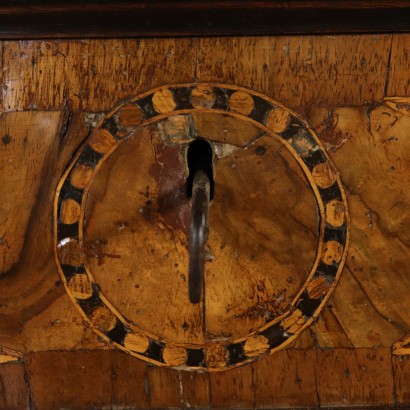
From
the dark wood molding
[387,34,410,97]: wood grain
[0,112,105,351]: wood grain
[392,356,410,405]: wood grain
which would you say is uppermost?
the dark wood molding

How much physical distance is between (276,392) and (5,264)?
0.51m

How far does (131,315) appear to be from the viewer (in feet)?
3.72

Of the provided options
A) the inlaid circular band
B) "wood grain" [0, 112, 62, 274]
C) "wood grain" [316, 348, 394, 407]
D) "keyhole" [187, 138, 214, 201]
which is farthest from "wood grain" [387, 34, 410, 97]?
"wood grain" [0, 112, 62, 274]

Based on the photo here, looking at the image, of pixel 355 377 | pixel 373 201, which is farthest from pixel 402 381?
pixel 373 201

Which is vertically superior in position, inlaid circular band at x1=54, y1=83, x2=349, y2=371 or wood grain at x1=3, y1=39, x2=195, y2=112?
wood grain at x1=3, y1=39, x2=195, y2=112

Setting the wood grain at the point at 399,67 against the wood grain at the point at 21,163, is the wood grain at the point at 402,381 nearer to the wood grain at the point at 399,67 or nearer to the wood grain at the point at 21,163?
the wood grain at the point at 399,67

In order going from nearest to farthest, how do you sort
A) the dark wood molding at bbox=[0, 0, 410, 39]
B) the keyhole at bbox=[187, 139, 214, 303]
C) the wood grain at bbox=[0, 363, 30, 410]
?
the keyhole at bbox=[187, 139, 214, 303]
the dark wood molding at bbox=[0, 0, 410, 39]
the wood grain at bbox=[0, 363, 30, 410]

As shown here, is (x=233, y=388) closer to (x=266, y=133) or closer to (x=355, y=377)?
(x=355, y=377)

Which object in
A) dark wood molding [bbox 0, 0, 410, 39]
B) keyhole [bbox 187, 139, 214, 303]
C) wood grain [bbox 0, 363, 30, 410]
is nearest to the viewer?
keyhole [bbox 187, 139, 214, 303]

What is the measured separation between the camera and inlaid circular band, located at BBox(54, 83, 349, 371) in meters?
1.09

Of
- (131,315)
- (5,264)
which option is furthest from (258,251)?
(5,264)

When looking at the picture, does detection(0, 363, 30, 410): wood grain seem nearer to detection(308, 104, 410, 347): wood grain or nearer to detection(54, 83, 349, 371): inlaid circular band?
detection(54, 83, 349, 371): inlaid circular band

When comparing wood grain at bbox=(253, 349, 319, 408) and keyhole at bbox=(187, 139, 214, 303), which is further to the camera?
wood grain at bbox=(253, 349, 319, 408)

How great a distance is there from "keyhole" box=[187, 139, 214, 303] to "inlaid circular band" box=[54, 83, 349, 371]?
0.24 feet
